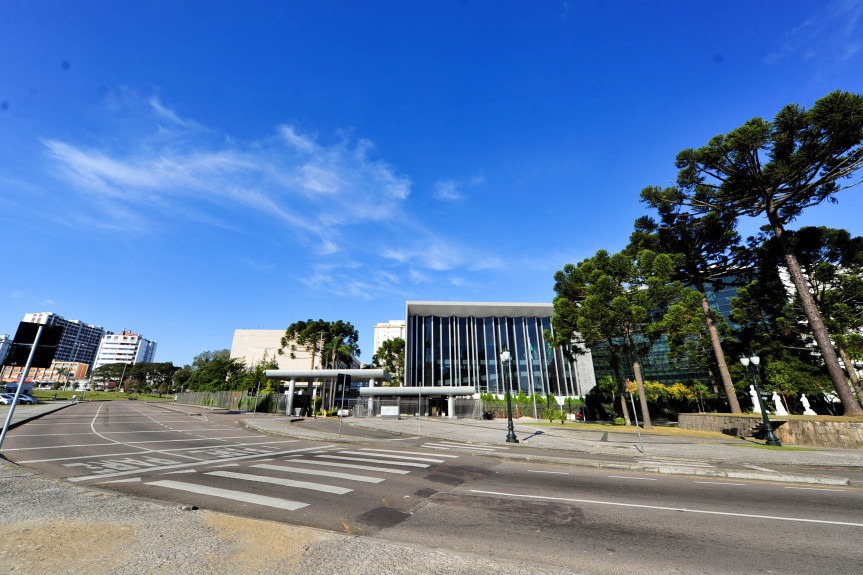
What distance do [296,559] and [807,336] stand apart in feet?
134

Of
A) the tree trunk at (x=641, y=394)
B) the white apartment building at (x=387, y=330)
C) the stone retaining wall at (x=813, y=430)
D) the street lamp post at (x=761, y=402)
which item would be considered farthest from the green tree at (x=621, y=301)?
the white apartment building at (x=387, y=330)

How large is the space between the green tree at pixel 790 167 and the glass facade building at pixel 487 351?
34113 millimetres

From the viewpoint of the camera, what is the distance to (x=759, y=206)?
1062 inches

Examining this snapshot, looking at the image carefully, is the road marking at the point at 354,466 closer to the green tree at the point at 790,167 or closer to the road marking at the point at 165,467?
the road marking at the point at 165,467

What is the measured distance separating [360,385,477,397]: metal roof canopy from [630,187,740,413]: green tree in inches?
989

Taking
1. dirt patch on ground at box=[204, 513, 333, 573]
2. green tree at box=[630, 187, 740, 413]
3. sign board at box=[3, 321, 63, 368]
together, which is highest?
green tree at box=[630, 187, 740, 413]

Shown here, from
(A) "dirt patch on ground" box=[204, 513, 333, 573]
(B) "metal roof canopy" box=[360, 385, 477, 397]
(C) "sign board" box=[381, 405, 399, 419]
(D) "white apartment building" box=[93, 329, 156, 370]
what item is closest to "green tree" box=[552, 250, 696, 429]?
(B) "metal roof canopy" box=[360, 385, 477, 397]

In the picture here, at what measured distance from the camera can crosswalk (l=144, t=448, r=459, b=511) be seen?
6848 mm

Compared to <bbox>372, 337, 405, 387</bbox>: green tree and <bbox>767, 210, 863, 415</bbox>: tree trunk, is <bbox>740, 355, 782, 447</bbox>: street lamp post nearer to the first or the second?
<bbox>767, 210, 863, 415</bbox>: tree trunk

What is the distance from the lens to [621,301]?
27.2 m

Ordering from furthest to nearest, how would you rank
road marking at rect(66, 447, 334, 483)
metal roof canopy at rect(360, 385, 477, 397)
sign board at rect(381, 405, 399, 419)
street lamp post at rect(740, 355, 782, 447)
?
metal roof canopy at rect(360, 385, 477, 397), sign board at rect(381, 405, 399, 419), street lamp post at rect(740, 355, 782, 447), road marking at rect(66, 447, 334, 483)

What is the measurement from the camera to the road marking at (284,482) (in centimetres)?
739

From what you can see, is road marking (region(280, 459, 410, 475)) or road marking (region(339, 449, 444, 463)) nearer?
road marking (region(280, 459, 410, 475))

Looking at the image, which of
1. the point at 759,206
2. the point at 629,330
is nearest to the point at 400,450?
the point at 629,330
